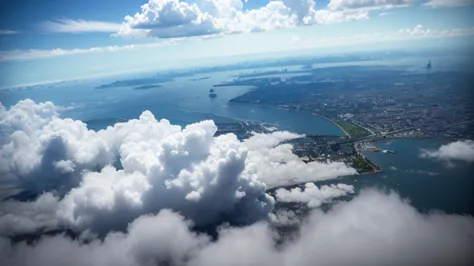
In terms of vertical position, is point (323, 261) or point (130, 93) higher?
point (130, 93)

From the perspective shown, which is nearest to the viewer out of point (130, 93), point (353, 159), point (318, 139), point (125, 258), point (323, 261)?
point (323, 261)

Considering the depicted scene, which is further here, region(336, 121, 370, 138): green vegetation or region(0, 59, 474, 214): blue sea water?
region(336, 121, 370, 138): green vegetation

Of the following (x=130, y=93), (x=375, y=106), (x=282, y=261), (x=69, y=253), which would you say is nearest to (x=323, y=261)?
(x=282, y=261)

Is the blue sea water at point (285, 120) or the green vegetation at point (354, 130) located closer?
the blue sea water at point (285, 120)

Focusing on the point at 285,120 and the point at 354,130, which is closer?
the point at 354,130

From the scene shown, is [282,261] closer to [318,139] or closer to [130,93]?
[318,139]

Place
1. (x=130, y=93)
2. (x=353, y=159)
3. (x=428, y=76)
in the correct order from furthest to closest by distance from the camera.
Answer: (x=130, y=93), (x=428, y=76), (x=353, y=159)

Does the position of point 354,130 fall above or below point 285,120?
below

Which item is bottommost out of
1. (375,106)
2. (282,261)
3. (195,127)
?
(282,261)
